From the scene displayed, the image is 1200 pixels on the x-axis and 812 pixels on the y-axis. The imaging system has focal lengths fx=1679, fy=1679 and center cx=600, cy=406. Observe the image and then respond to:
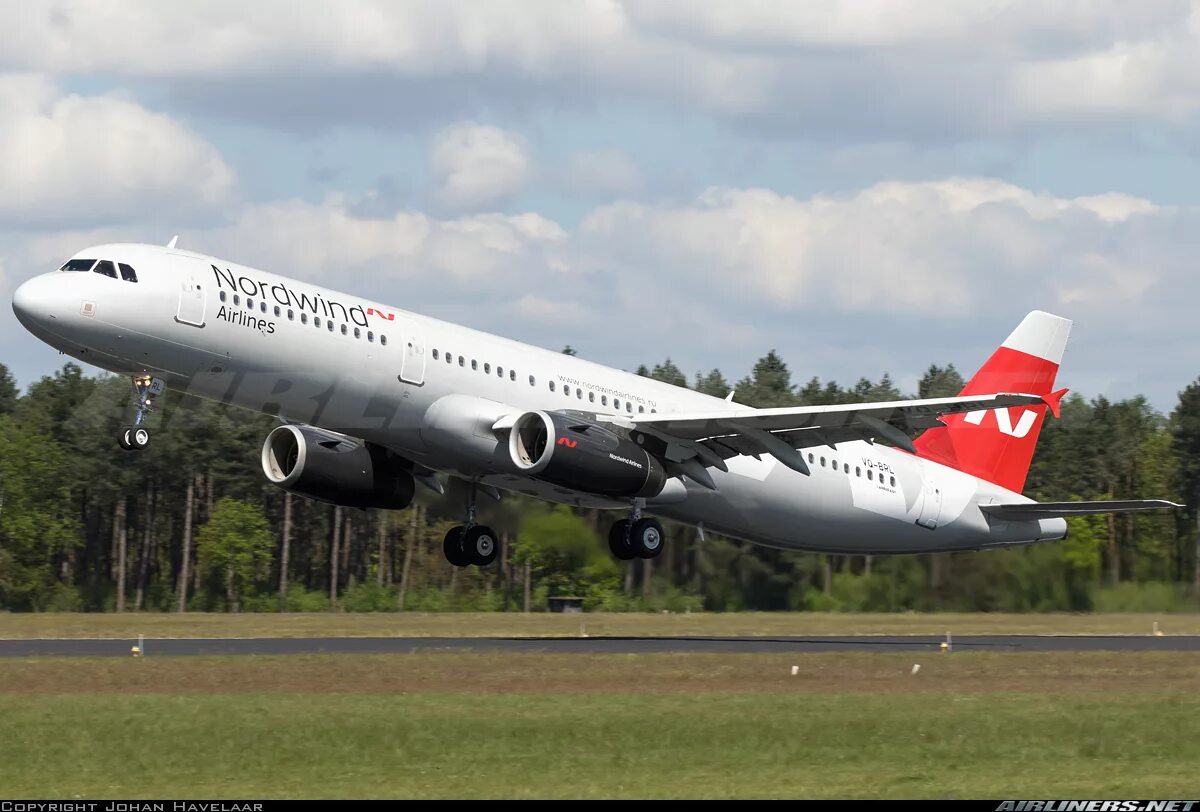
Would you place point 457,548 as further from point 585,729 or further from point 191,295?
point 585,729

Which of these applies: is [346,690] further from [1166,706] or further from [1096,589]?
[1096,589]

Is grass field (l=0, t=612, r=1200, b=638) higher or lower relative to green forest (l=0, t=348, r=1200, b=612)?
lower

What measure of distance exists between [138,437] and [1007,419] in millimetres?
24865

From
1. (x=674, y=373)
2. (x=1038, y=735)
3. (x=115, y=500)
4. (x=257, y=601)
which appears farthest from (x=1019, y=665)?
(x=674, y=373)

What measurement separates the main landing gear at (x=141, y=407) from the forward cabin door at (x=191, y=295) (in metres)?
1.61

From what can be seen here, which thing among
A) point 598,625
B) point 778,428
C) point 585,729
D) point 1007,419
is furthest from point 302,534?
point 585,729

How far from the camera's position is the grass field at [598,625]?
4809cm

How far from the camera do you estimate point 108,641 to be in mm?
42875

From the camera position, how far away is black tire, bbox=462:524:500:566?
39125 millimetres

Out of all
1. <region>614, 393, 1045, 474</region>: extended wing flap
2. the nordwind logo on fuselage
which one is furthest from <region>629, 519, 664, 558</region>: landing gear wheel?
the nordwind logo on fuselage

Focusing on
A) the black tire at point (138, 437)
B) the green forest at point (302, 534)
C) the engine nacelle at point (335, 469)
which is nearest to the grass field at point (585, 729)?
the engine nacelle at point (335, 469)

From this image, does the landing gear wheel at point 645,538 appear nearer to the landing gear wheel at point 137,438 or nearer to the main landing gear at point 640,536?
the main landing gear at point 640,536

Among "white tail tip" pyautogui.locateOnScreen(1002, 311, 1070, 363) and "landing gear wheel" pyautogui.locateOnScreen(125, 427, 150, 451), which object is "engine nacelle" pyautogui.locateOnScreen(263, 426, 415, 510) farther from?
"white tail tip" pyautogui.locateOnScreen(1002, 311, 1070, 363)

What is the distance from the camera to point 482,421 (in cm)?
3384
